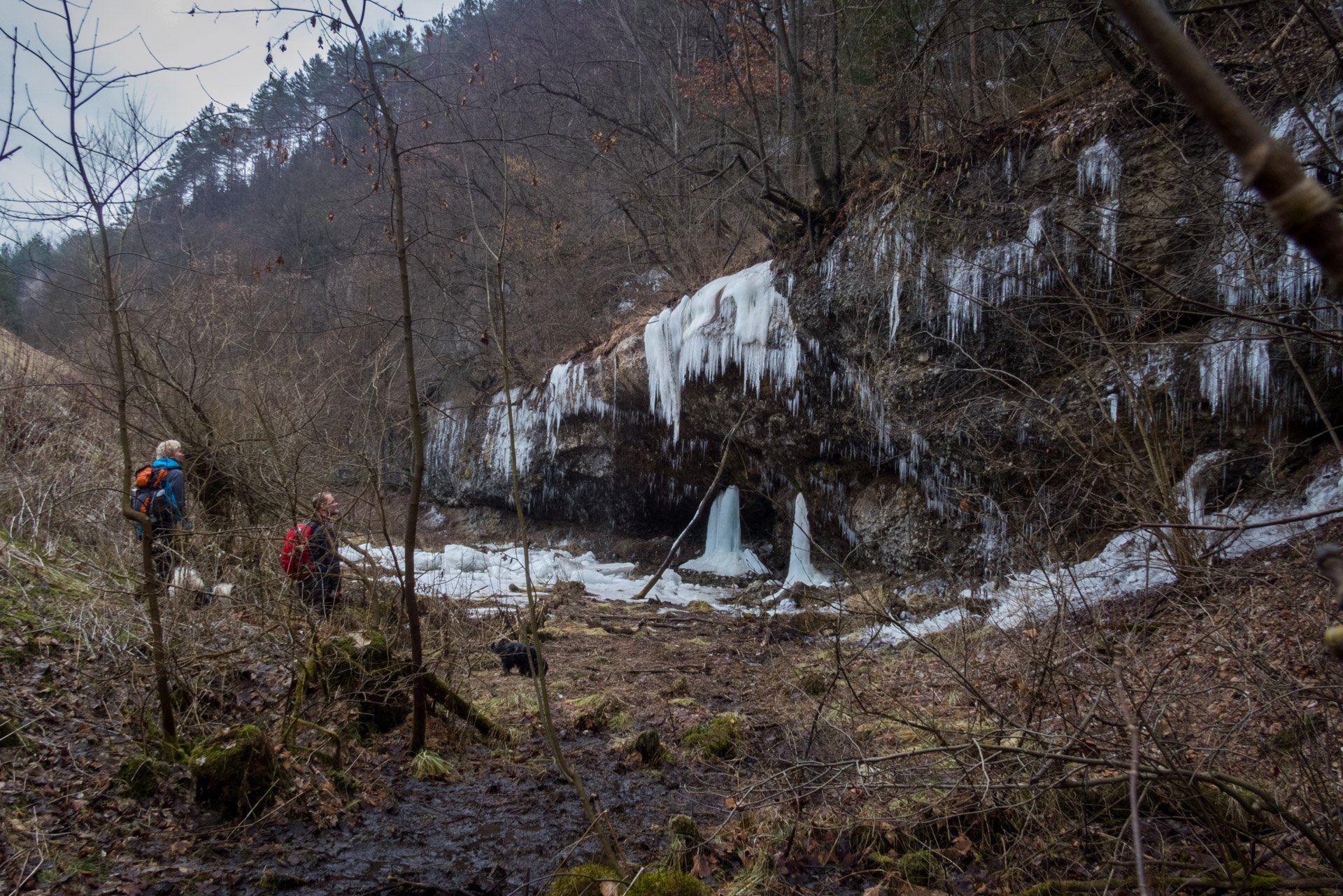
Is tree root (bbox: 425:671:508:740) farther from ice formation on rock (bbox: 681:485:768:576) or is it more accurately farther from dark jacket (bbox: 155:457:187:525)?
ice formation on rock (bbox: 681:485:768:576)

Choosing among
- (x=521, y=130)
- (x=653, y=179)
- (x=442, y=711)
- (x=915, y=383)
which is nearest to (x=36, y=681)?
(x=442, y=711)

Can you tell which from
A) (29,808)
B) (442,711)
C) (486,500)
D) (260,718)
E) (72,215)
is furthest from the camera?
(486,500)

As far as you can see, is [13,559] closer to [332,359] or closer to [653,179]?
[332,359]

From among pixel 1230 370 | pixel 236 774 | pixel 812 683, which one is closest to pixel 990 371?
pixel 812 683

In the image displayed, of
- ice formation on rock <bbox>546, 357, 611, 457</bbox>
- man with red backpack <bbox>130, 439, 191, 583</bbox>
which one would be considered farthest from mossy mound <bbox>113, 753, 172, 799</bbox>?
ice formation on rock <bbox>546, 357, 611, 457</bbox>

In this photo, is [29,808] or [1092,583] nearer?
[29,808]

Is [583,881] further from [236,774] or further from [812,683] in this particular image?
[812,683]

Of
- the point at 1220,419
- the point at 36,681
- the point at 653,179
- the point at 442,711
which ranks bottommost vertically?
the point at 442,711

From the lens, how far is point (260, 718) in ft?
14.3

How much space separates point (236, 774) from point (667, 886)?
7.22ft

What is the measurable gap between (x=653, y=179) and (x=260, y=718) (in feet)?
52.5

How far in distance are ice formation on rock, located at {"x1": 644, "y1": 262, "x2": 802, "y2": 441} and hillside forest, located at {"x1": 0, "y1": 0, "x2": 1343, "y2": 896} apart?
0.27 feet

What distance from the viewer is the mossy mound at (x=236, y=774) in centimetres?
362

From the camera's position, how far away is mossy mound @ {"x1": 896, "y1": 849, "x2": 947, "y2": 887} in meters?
3.17
